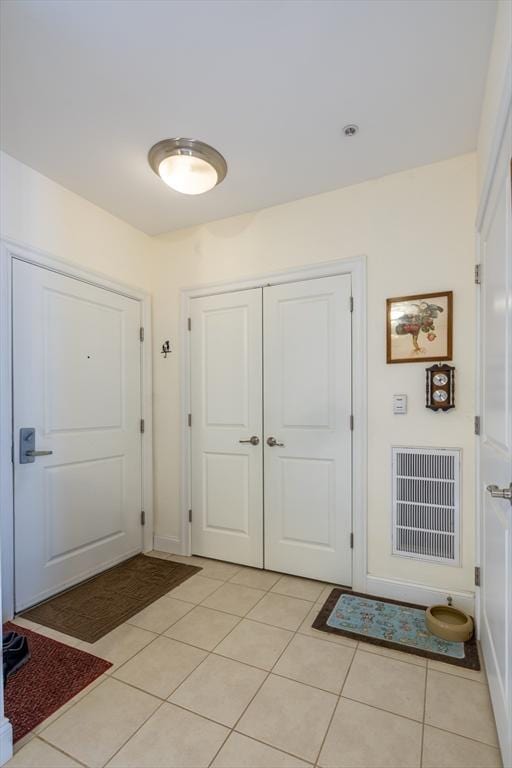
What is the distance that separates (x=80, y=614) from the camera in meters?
2.33

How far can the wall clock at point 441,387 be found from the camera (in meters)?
2.28

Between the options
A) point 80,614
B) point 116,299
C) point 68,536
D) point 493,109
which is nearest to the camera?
point 493,109

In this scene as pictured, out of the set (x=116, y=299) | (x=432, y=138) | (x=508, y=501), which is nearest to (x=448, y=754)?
(x=508, y=501)

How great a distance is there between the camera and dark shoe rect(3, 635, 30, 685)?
181 cm

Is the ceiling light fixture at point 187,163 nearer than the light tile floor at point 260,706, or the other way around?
the light tile floor at point 260,706

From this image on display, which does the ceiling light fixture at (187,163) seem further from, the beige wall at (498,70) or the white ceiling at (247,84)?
the beige wall at (498,70)

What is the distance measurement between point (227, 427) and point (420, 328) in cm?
157

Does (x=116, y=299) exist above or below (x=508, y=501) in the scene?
above

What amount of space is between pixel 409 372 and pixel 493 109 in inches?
53.2

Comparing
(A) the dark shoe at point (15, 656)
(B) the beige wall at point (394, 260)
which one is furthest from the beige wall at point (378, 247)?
(A) the dark shoe at point (15, 656)

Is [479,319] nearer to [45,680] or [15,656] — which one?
[45,680]

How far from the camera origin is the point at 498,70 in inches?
57.5

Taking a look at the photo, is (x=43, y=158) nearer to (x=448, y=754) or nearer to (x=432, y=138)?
(x=432, y=138)

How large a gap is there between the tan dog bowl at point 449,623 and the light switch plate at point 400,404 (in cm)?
112
